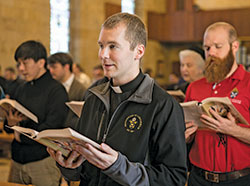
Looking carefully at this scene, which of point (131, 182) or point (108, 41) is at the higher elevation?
point (108, 41)

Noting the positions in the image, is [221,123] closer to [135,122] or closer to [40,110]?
[135,122]

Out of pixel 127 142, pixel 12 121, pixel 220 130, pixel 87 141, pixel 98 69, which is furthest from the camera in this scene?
pixel 98 69

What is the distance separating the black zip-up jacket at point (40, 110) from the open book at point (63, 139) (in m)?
1.56

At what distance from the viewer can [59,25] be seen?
14.8m

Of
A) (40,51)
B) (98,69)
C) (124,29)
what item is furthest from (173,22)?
(124,29)

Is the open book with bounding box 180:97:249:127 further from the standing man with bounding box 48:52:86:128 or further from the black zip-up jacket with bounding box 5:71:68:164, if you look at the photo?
the standing man with bounding box 48:52:86:128

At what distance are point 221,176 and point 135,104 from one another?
3.61 feet

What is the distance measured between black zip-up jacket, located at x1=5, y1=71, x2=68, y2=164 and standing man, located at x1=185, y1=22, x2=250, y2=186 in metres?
1.26

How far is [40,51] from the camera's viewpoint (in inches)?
156

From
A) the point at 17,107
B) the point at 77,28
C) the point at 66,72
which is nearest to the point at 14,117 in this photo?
the point at 17,107

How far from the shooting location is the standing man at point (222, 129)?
9.56 ft

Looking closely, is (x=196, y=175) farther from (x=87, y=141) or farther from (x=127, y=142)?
(x=87, y=141)

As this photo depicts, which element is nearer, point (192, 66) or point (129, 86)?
point (129, 86)

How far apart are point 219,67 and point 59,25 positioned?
12.3m
